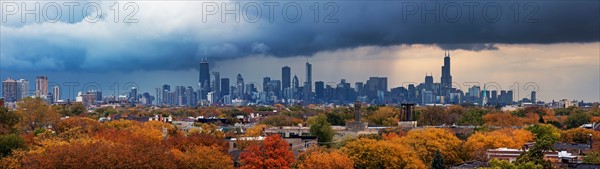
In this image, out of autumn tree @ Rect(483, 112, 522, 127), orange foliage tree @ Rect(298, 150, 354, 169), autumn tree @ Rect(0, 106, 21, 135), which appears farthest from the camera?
autumn tree @ Rect(483, 112, 522, 127)

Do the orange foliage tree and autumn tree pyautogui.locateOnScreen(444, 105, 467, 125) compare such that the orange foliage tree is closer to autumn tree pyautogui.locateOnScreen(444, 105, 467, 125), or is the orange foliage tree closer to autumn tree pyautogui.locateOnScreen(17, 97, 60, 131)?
autumn tree pyautogui.locateOnScreen(17, 97, 60, 131)

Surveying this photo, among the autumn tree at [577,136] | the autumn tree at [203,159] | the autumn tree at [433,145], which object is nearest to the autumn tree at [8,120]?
the autumn tree at [203,159]

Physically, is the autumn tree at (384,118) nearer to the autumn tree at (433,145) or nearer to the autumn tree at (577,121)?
the autumn tree at (577,121)

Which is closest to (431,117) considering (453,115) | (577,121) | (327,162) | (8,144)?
(453,115)

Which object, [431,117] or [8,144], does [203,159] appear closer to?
[8,144]

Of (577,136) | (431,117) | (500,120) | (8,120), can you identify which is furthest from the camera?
(431,117)

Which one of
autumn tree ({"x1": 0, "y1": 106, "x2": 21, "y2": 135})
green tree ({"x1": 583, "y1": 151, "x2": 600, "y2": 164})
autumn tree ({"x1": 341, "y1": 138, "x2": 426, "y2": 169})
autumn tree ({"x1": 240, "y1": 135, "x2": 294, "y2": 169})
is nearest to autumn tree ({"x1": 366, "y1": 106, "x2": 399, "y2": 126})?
autumn tree ({"x1": 0, "y1": 106, "x2": 21, "y2": 135})

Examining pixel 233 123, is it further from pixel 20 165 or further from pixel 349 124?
pixel 20 165

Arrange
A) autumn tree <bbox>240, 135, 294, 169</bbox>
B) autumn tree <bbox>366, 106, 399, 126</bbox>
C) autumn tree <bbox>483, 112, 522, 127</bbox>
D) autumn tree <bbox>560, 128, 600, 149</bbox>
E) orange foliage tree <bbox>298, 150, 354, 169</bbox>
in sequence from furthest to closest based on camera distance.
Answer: autumn tree <bbox>366, 106, 399, 126</bbox> → autumn tree <bbox>483, 112, 522, 127</bbox> → autumn tree <bbox>560, 128, 600, 149</bbox> → autumn tree <bbox>240, 135, 294, 169</bbox> → orange foliage tree <bbox>298, 150, 354, 169</bbox>
